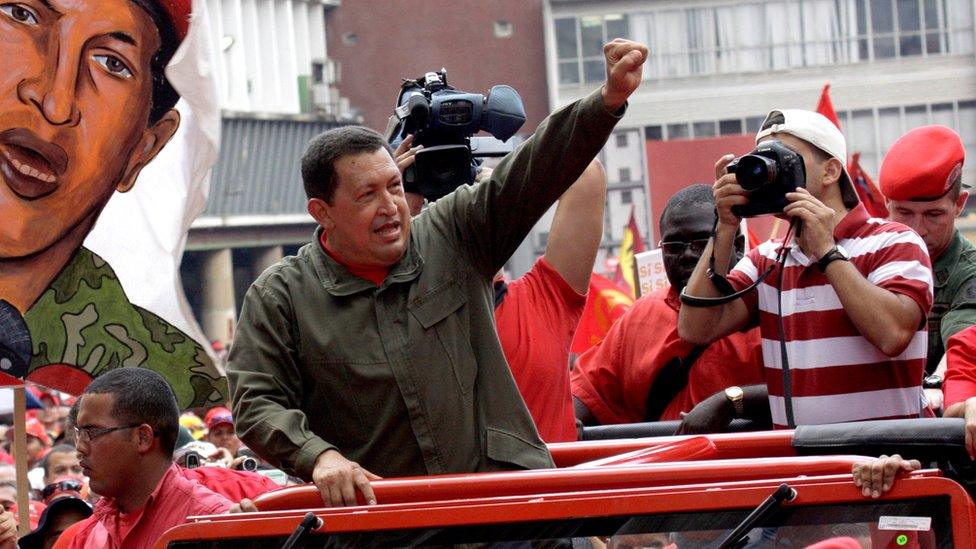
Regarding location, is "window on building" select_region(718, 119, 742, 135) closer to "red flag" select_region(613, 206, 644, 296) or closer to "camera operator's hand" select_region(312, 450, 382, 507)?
"red flag" select_region(613, 206, 644, 296)

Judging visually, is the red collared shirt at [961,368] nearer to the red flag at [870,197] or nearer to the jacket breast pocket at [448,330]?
the jacket breast pocket at [448,330]

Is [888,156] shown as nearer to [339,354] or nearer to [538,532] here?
[339,354]

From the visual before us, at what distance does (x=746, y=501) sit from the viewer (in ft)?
9.84

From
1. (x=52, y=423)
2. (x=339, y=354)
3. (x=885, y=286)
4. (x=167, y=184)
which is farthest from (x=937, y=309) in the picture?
(x=52, y=423)

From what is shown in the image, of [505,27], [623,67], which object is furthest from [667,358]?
[505,27]

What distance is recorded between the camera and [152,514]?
15.3ft

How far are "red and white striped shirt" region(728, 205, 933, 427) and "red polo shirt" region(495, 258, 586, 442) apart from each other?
2.37 ft

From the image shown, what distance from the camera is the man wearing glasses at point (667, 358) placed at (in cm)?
549

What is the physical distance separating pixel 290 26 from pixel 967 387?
35613 mm

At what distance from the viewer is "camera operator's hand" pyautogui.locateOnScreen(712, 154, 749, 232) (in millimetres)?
4441

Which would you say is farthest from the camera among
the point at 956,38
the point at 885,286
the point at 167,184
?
the point at 956,38

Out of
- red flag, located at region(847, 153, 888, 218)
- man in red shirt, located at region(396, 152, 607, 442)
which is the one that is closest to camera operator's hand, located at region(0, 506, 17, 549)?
man in red shirt, located at region(396, 152, 607, 442)

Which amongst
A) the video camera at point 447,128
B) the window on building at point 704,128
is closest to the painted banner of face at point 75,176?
the video camera at point 447,128

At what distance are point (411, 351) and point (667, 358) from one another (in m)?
1.92
